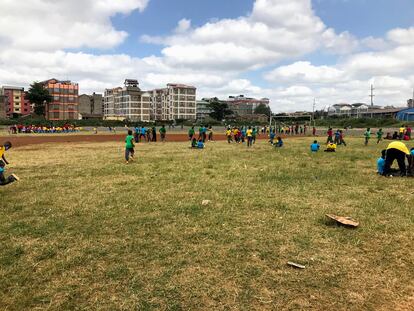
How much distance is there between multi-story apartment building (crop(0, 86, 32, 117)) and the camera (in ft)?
348

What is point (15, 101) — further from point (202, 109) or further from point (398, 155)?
point (398, 155)

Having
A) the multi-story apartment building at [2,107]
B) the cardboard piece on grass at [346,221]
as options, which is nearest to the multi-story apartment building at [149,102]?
the multi-story apartment building at [2,107]

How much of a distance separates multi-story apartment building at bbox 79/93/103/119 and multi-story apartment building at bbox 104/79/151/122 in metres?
7.59

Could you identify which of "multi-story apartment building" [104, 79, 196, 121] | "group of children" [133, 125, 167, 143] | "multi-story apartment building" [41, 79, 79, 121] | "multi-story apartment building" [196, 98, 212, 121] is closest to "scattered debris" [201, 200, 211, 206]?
"group of children" [133, 125, 167, 143]

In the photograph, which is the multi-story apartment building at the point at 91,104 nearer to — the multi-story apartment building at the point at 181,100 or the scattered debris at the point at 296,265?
the multi-story apartment building at the point at 181,100

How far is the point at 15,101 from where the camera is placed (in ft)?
350

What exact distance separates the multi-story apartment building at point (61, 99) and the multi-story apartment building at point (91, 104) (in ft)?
56.6

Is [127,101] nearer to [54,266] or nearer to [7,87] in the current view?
[7,87]

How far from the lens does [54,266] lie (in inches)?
188

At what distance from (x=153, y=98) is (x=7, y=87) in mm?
46501

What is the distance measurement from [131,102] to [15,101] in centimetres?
3510

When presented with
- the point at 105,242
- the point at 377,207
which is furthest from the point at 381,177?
the point at 105,242

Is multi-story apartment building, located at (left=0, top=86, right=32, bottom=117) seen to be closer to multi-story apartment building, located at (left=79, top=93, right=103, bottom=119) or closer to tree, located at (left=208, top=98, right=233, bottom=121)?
multi-story apartment building, located at (left=79, top=93, right=103, bottom=119)

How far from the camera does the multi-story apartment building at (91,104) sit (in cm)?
11738
